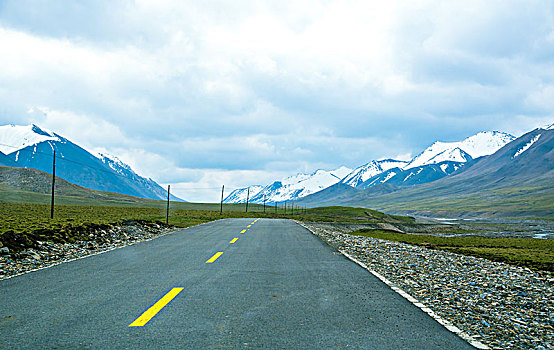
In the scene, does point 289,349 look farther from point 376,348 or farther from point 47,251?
point 47,251

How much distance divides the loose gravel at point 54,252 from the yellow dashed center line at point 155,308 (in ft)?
15.9

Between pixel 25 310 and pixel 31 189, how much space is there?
21700 cm

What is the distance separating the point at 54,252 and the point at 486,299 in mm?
14222

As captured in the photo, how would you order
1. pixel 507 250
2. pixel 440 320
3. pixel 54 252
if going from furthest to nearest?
pixel 507 250 < pixel 54 252 < pixel 440 320

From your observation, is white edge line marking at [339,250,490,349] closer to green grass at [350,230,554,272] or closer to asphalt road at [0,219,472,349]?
asphalt road at [0,219,472,349]

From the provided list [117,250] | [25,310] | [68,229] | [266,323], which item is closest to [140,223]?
[68,229]

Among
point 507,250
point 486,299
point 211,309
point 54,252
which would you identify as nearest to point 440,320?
point 486,299

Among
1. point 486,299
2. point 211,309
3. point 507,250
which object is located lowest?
point 507,250

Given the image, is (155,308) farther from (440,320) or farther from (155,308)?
(440,320)

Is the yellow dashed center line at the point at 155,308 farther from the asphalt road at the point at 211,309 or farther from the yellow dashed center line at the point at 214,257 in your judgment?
the yellow dashed center line at the point at 214,257

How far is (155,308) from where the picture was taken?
7289 mm

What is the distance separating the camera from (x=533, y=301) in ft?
31.0

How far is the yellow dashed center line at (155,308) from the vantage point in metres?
6.46

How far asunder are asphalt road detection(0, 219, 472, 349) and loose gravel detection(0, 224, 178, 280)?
105cm
